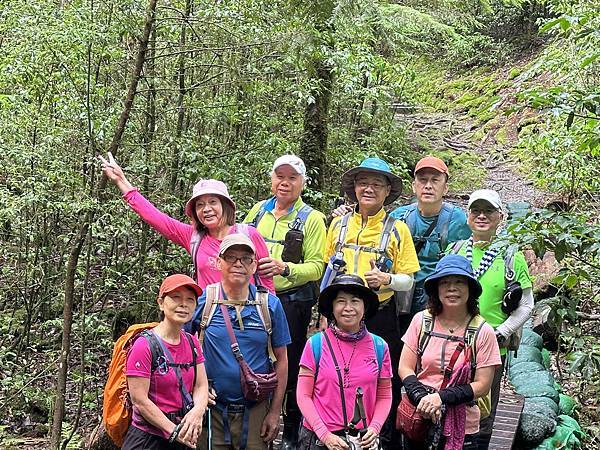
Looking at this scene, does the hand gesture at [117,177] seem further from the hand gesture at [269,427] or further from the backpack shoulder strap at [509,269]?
the backpack shoulder strap at [509,269]

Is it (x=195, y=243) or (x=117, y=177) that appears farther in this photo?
(x=117, y=177)

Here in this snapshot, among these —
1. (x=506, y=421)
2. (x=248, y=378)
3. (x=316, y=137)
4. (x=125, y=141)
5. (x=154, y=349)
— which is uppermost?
(x=316, y=137)

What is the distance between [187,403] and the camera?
12.0 ft

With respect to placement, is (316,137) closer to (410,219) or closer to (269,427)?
(410,219)

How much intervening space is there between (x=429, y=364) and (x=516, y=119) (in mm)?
17763

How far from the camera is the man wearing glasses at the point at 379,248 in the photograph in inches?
171

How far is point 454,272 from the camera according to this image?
3709 millimetres

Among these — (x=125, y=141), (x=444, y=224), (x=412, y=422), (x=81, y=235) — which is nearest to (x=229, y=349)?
(x=412, y=422)

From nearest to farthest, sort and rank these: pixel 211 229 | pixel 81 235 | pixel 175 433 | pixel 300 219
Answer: pixel 175 433 → pixel 211 229 → pixel 300 219 → pixel 81 235

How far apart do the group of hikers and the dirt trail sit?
36.5ft

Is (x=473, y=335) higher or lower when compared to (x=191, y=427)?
higher

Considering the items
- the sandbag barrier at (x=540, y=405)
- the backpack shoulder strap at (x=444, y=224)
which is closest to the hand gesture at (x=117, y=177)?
the backpack shoulder strap at (x=444, y=224)

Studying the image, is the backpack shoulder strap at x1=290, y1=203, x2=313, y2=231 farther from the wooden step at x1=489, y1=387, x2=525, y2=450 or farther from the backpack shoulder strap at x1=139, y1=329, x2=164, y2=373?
the wooden step at x1=489, y1=387, x2=525, y2=450

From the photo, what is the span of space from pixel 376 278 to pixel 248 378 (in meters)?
1.00
